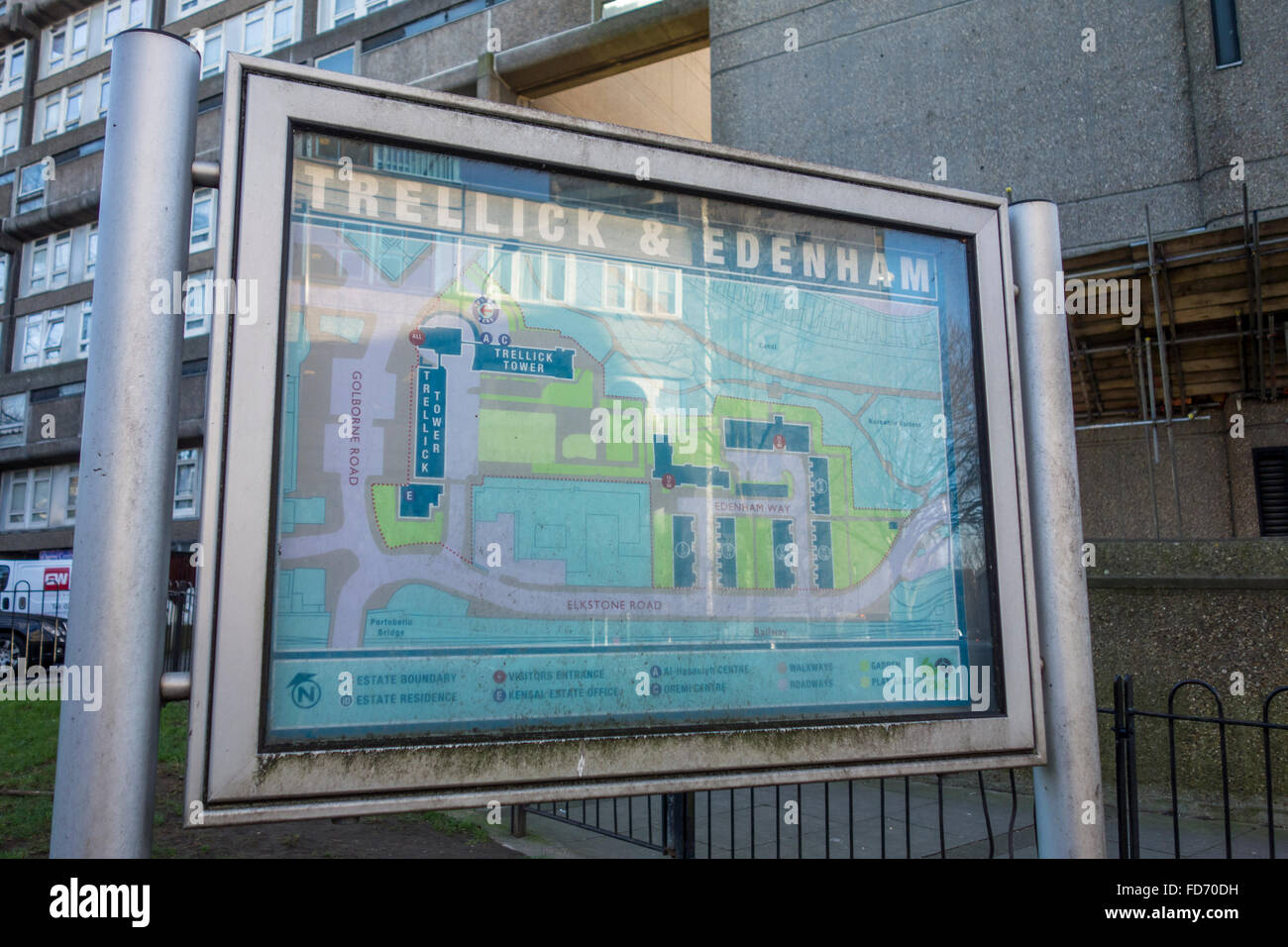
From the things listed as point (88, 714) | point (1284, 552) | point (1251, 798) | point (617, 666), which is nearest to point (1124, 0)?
point (1284, 552)

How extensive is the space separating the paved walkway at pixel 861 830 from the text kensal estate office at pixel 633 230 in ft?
11.4

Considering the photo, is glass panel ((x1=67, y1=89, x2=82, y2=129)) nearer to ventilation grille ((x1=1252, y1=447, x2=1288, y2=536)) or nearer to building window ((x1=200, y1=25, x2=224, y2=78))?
building window ((x1=200, y1=25, x2=224, y2=78))

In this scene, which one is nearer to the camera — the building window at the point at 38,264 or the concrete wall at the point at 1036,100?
the concrete wall at the point at 1036,100

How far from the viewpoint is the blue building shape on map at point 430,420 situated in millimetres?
2285

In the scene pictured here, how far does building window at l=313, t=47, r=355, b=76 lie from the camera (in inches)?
1055

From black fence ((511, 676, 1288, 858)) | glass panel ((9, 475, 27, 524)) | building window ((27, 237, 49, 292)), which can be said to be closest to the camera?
black fence ((511, 676, 1288, 858))

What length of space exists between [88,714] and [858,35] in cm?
1246

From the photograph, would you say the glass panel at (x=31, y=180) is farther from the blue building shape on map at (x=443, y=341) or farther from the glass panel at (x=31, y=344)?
the blue building shape on map at (x=443, y=341)

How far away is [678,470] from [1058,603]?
1.28 metres

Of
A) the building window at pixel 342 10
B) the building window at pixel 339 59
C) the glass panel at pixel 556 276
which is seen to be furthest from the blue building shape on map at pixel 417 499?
the building window at pixel 342 10

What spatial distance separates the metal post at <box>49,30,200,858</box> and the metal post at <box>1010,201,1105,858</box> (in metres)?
2.45

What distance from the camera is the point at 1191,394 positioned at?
10.3 m

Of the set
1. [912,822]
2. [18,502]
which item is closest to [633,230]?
[912,822]

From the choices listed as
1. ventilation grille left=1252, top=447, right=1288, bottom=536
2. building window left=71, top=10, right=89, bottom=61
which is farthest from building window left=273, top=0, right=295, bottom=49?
ventilation grille left=1252, top=447, right=1288, bottom=536
